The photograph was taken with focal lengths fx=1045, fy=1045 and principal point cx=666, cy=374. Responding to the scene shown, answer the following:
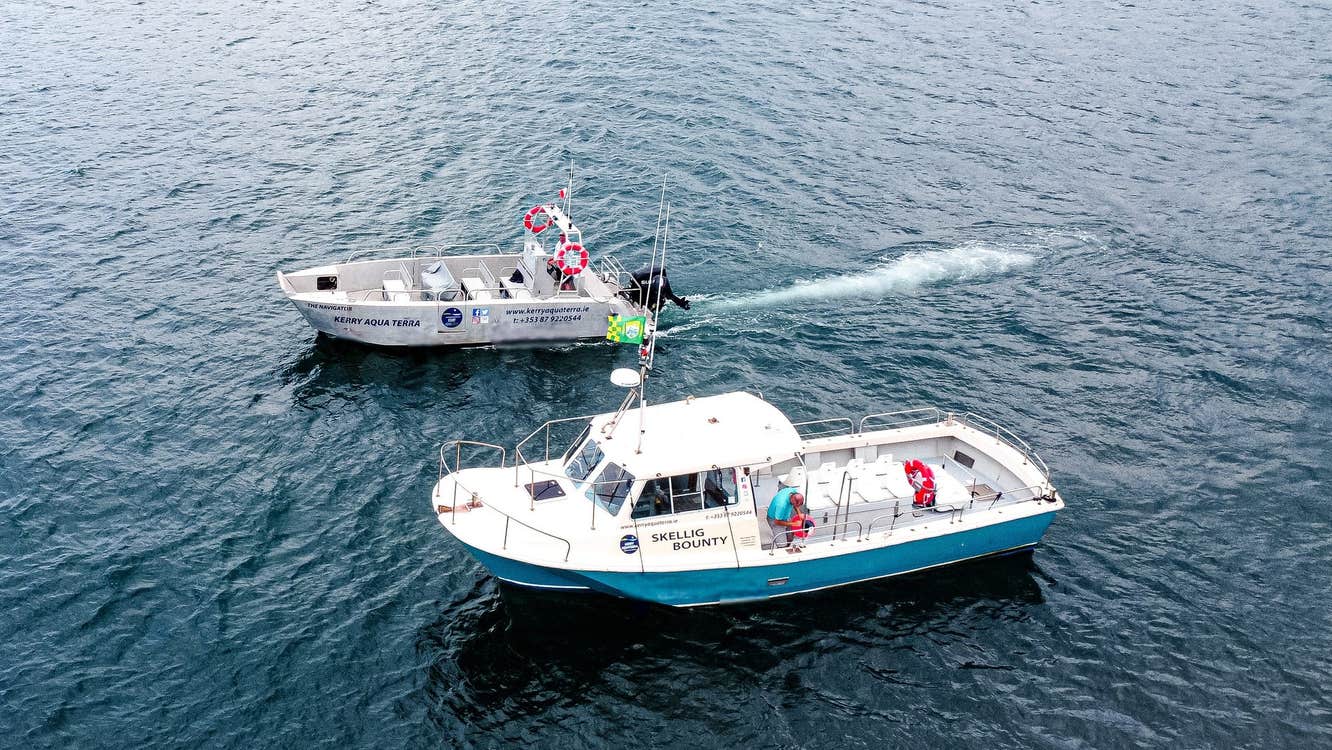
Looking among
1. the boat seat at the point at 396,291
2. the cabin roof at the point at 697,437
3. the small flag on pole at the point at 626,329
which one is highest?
the small flag on pole at the point at 626,329

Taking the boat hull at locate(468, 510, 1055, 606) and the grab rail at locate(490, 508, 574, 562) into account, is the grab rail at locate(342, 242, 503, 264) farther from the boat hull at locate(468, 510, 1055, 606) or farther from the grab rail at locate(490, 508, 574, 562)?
the boat hull at locate(468, 510, 1055, 606)

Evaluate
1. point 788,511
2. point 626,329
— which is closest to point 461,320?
point 626,329

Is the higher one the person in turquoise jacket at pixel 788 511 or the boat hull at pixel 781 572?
the person in turquoise jacket at pixel 788 511

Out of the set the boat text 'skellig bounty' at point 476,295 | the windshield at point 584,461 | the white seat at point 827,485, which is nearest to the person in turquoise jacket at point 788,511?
the white seat at point 827,485

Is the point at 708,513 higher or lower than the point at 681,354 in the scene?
higher

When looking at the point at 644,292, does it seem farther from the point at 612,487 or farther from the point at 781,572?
the point at 781,572

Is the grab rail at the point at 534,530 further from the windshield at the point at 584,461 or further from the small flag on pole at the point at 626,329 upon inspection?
the small flag on pole at the point at 626,329
